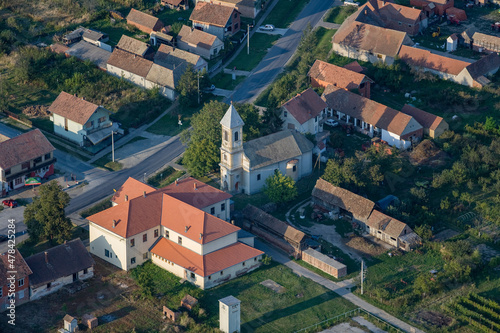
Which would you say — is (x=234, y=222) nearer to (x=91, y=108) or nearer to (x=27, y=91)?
(x=91, y=108)

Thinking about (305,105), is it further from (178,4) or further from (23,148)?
(178,4)

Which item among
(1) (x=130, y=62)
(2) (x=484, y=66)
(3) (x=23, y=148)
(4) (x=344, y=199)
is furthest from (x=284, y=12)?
A: (3) (x=23, y=148)

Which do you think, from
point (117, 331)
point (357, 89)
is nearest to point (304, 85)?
point (357, 89)

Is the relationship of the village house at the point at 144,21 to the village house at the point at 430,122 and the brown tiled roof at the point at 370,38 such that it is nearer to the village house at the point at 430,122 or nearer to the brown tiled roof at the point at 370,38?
the brown tiled roof at the point at 370,38

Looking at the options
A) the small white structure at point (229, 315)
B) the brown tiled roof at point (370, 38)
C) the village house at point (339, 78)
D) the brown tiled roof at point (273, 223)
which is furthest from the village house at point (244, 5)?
the small white structure at point (229, 315)

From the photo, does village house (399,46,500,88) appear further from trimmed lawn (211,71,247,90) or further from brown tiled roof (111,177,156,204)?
brown tiled roof (111,177,156,204)

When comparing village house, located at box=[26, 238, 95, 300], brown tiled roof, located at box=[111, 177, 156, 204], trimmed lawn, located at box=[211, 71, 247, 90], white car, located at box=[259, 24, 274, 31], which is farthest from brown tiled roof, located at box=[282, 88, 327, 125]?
village house, located at box=[26, 238, 95, 300]
